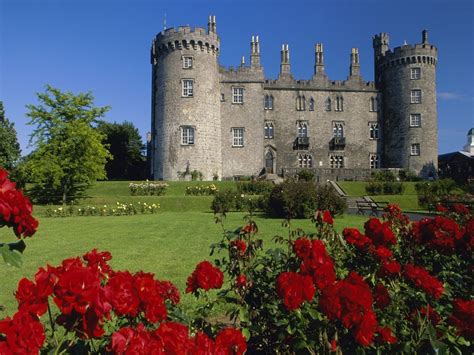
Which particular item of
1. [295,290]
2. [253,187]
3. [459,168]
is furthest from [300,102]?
[295,290]

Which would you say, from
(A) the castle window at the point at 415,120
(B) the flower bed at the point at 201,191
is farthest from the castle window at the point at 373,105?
(B) the flower bed at the point at 201,191

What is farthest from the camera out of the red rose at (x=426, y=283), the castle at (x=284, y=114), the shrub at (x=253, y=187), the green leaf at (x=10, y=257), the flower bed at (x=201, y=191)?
the castle at (x=284, y=114)

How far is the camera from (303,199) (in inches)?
775

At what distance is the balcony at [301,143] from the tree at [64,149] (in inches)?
863

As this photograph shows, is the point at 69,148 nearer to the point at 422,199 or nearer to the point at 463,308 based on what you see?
the point at 422,199

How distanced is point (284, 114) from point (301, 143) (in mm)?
3777

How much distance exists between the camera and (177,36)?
127 feet

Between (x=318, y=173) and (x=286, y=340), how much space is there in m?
39.1

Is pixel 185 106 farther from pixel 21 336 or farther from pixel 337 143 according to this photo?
pixel 21 336

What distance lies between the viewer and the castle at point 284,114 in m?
38.9

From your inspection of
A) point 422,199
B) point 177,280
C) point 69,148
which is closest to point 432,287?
point 177,280

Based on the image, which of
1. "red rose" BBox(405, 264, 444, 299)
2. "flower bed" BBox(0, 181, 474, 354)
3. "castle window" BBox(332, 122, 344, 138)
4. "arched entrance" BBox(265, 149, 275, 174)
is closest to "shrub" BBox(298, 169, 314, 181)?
"arched entrance" BBox(265, 149, 275, 174)

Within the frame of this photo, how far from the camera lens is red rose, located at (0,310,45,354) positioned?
176 cm

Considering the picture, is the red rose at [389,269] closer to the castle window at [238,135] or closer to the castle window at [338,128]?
the castle window at [238,135]
